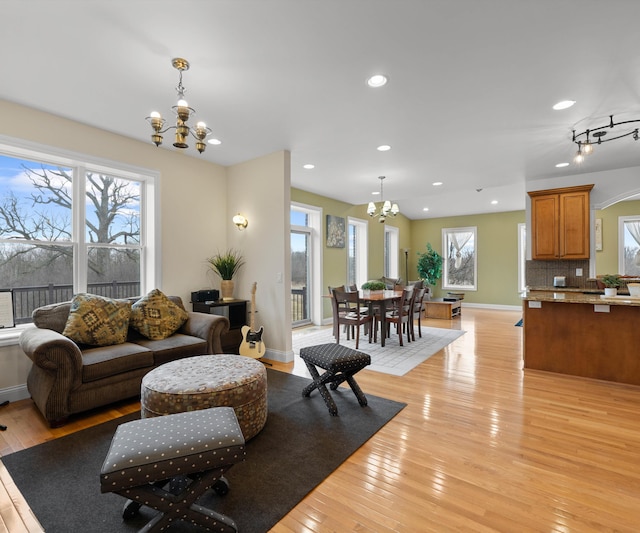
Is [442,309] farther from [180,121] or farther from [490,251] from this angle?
[180,121]

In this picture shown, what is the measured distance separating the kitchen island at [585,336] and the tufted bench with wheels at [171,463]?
383cm

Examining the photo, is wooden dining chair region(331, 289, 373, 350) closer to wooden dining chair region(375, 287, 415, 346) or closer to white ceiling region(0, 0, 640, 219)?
wooden dining chair region(375, 287, 415, 346)

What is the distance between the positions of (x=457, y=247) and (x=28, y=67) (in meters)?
10.00

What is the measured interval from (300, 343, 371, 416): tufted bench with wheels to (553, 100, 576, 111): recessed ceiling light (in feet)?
9.78

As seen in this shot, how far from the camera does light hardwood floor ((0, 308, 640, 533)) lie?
1655mm

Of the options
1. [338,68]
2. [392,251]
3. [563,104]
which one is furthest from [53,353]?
[392,251]

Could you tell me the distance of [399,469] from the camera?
205 centimetres

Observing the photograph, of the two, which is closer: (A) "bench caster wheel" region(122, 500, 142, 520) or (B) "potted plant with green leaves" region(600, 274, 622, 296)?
(A) "bench caster wheel" region(122, 500, 142, 520)

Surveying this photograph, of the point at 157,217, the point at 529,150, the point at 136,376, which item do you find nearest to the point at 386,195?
the point at 529,150

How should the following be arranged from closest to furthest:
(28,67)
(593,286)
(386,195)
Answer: (28,67) → (593,286) → (386,195)

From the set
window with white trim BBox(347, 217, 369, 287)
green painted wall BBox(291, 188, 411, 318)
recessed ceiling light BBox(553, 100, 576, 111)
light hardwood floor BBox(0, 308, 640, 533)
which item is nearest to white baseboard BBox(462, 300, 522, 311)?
green painted wall BBox(291, 188, 411, 318)

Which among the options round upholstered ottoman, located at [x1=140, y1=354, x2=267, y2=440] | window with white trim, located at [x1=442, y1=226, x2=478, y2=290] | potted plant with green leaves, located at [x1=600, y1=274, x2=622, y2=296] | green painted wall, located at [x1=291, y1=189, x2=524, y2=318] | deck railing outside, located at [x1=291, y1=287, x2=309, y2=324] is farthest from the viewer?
window with white trim, located at [x1=442, y1=226, x2=478, y2=290]

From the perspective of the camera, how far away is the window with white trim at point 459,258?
32.3 feet

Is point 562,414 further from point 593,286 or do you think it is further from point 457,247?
point 457,247
